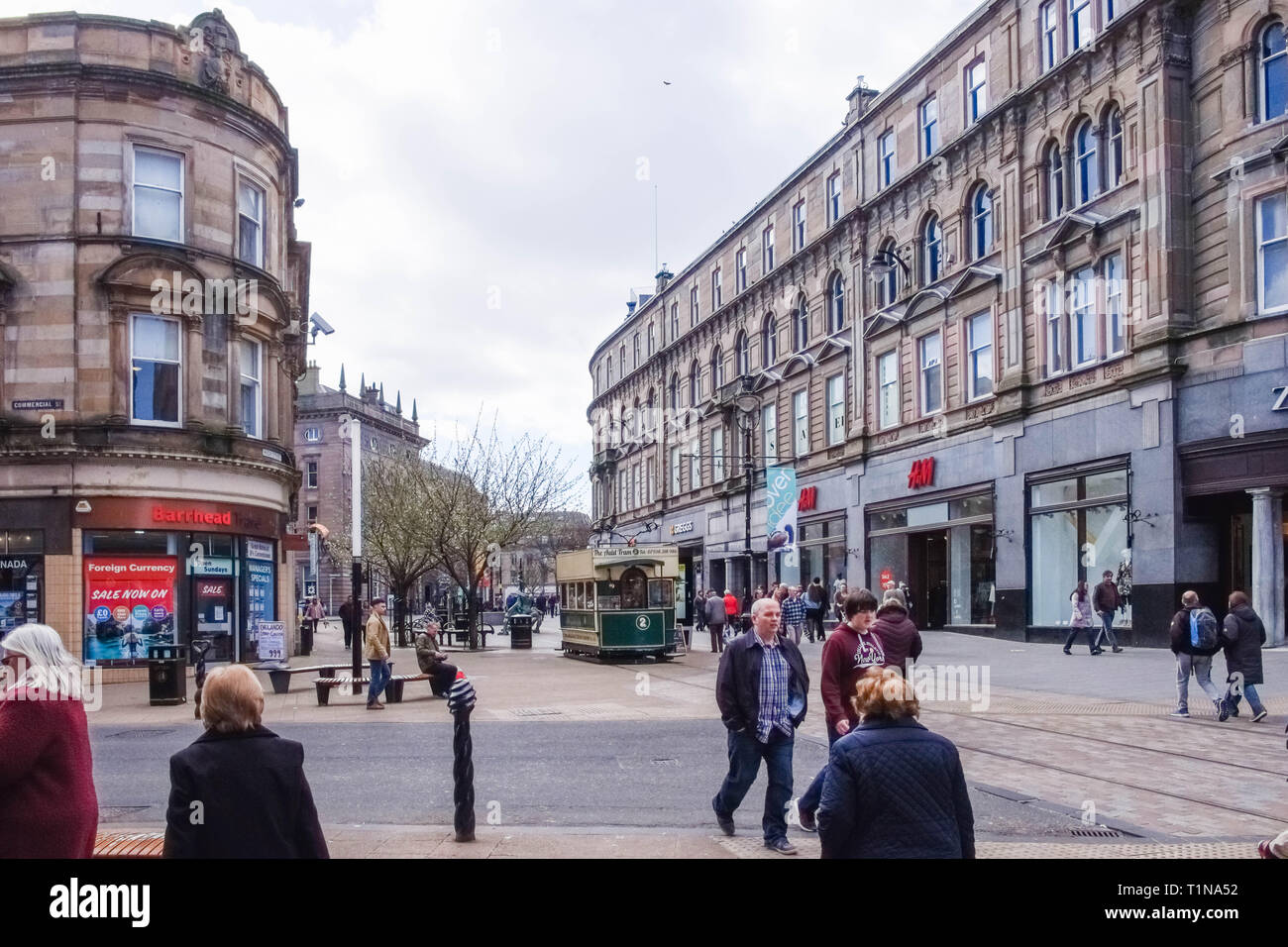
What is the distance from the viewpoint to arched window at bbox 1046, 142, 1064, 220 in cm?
2852

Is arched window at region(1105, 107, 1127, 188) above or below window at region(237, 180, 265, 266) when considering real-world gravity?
above

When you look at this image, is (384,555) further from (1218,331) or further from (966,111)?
(1218,331)

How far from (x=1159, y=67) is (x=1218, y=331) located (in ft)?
18.7

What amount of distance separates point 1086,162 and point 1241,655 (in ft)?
52.5

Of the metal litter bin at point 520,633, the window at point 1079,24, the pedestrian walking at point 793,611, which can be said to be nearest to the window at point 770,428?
the metal litter bin at point 520,633

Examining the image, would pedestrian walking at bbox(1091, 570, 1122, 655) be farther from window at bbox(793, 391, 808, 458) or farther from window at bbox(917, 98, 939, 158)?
window at bbox(793, 391, 808, 458)

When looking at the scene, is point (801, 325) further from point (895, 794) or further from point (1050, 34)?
point (895, 794)

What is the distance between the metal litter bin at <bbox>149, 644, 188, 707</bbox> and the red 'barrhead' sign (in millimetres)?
21053

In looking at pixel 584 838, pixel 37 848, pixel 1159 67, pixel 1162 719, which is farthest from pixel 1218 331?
pixel 37 848

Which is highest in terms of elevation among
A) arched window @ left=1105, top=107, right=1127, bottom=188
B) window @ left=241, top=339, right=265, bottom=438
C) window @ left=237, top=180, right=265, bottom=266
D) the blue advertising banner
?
arched window @ left=1105, top=107, right=1127, bottom=188

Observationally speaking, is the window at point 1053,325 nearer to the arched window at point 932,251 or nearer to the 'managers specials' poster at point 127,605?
the arched window at point 932,251

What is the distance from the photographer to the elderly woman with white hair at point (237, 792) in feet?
14.9

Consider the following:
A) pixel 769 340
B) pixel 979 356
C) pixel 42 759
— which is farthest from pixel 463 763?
pixel 769 340

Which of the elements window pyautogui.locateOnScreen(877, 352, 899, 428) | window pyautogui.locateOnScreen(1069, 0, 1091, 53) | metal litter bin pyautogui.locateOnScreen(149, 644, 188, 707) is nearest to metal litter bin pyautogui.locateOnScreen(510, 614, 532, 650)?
window pyautogui.locateOnScreen(877, 352, 899, 428)
